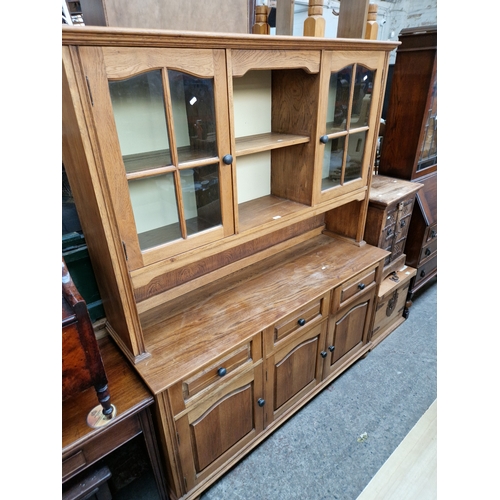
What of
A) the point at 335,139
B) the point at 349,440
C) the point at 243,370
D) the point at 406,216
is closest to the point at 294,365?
the point at 243,370

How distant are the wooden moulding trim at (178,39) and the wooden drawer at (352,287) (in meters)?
1.05

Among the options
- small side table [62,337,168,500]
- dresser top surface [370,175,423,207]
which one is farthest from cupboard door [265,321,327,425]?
dresser top surface [370,175,423,207]

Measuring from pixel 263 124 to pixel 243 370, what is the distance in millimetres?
1073

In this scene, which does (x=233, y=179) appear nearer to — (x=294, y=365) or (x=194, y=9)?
(x=194, y=9)

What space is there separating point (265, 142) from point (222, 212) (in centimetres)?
36

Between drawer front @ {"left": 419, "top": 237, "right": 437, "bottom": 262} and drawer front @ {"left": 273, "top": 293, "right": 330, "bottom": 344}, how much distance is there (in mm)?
1160

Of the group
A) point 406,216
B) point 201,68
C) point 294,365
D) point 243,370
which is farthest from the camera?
point 406,216

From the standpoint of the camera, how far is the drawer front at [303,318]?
143 centimetres

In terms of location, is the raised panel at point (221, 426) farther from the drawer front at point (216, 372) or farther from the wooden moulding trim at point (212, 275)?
the wooden moulding trim at point (212, 275)

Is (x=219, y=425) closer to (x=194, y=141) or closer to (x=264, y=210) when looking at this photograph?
(x=264, y=210)

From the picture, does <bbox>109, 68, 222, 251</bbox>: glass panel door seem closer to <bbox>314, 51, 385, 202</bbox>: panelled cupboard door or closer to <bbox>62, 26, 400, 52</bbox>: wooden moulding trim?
<bbox>62, 26, 400, 52</bbox>: wooden moulding trim

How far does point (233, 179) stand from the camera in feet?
3.76

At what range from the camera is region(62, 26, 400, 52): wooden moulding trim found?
0.75m

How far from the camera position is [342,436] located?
5.52 ft
